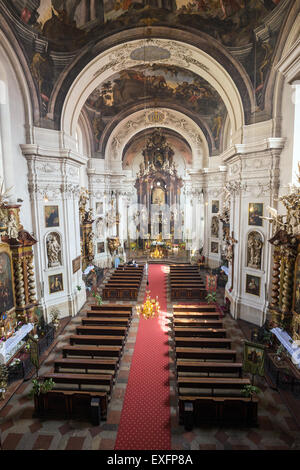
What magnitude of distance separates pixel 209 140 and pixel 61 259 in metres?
14.5

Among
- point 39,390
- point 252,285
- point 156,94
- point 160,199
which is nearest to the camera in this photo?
point 39,390

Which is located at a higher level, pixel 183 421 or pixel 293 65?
pixel 293 65

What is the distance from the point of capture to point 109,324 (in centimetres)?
1101

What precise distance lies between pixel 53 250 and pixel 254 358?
31.0ft

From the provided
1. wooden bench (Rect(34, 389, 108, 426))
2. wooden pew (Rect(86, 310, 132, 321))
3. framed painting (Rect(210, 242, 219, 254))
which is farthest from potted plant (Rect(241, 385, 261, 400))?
framed painting (Rect(210, 242, 219, 254))

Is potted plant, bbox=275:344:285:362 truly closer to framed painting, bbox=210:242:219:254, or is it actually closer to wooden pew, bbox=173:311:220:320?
wooden pew, bbox=173:311:220:320

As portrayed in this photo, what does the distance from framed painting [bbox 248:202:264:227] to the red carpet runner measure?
20.6 ft

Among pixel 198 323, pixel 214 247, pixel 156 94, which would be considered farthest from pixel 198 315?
pixel 156 94

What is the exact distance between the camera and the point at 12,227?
9.45m

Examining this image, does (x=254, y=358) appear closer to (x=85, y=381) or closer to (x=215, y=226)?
(x=85, y=381)

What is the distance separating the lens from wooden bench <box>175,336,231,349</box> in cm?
921

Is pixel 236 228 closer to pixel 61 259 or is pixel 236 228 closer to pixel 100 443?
pixel 61 259

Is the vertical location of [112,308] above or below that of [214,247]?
below

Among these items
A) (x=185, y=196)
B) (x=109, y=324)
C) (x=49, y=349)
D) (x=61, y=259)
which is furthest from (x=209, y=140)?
(x=49, y=349)
